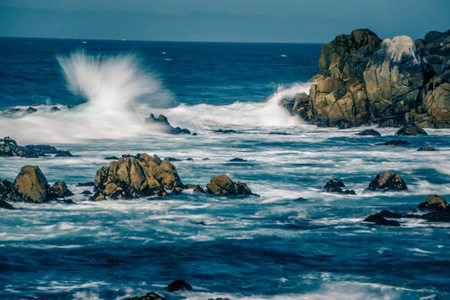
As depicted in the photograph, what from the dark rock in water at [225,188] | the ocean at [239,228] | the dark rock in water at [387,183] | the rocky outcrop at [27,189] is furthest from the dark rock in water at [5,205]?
the dark rock in water at [387,183]

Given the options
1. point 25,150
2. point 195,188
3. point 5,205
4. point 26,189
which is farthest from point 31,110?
point 5,205

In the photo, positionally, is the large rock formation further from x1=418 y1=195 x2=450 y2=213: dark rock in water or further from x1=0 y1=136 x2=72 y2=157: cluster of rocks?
x1=418 y1=195 x2=450 y2=213: dark rock in water

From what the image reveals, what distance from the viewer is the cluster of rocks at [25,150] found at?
38656mm

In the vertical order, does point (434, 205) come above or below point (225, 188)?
below

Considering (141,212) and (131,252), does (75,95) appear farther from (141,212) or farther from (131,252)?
(131,252)

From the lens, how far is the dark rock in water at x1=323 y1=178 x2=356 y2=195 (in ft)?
99.3

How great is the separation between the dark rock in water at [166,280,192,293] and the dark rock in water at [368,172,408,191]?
1513 cm

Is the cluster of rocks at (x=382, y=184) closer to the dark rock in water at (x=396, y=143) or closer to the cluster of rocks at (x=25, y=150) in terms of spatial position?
the cluster of rocks at (x=25, y=150)

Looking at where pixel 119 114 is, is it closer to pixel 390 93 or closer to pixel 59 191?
pixel 390 93

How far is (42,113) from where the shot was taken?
63.1m

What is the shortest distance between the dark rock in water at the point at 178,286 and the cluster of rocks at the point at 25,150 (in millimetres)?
23213

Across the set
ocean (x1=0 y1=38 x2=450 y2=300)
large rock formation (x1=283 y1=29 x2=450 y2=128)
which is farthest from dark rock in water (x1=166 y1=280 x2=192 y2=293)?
large rock formation (x1=283 y1=29 x2=450 y2=128)

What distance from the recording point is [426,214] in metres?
25.4

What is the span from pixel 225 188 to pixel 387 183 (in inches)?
272
